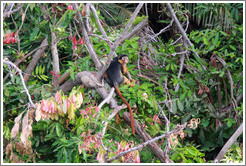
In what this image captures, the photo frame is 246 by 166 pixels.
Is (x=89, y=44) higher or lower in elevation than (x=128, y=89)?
higher

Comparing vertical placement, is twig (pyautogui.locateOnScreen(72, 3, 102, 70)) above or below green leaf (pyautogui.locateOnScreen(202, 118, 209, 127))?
above

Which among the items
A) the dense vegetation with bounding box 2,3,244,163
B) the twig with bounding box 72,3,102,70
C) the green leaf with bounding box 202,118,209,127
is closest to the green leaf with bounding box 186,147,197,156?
the dense vegetation with bounding box 2,3,244,163

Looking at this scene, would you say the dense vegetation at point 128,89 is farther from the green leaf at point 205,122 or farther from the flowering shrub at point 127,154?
the flowering shrub at point 127,154

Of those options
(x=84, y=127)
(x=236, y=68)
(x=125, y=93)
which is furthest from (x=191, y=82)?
(x=84, y=127)

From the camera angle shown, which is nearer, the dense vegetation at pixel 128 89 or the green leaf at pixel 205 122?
the dense vegetation at pixel 128 89

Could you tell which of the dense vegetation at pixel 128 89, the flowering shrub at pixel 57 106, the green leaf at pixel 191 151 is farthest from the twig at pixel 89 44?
the green leaf at pixel 191 151

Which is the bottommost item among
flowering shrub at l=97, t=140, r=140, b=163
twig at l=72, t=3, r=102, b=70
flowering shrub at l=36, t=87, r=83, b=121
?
flowering shrub at l=97, t=140, r=140, b=163

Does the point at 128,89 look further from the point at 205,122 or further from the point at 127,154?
the point at 205,122

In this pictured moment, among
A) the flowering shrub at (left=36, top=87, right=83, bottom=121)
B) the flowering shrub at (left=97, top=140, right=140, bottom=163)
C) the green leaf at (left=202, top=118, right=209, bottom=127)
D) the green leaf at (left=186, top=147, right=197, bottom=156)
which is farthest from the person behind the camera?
the green leaf at (left=202, top=118, right=209, bottom=127)

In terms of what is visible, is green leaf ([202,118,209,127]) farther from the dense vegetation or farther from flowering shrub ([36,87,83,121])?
flowering shrub ([36,87,83,121])

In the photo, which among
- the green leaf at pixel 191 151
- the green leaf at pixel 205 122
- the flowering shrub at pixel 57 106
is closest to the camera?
the flowering shrub at pixel 57 106

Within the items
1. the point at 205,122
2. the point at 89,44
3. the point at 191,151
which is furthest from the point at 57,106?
the point at 205,122

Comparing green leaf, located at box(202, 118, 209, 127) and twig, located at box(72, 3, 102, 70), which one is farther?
green leaf, located at box(202, 118, 209, 127)

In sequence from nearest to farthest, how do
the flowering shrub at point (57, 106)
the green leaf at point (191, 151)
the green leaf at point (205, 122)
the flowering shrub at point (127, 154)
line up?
the flowering shrub at point (127, 154) → the flowering shrub at point (57, 106) → the green leaf at point (191, 151) → the green leaf at point (205, 122)
